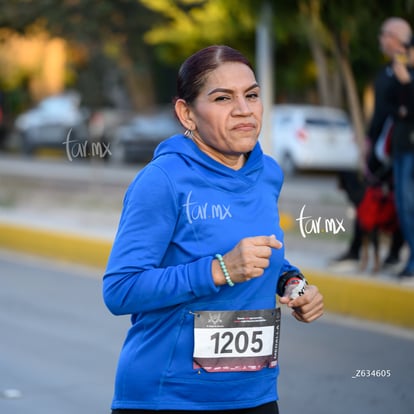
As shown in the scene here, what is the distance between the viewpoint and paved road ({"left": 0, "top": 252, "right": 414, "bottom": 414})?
5.94m

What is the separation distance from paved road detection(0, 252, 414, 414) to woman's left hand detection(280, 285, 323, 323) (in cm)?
290

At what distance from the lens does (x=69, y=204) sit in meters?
16.0

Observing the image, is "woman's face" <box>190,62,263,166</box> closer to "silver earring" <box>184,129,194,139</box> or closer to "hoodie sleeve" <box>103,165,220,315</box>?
"silver earring" <box>184,129,194,139</box>

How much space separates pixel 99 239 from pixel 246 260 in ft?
28.8

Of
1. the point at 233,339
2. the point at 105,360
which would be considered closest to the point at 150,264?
the point at 233,339

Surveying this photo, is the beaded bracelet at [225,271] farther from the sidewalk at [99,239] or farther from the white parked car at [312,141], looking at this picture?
the white parked car at [312,141]

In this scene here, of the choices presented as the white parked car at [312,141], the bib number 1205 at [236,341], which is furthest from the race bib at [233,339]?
the white parked car at [312,141]

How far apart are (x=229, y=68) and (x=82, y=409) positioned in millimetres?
3325

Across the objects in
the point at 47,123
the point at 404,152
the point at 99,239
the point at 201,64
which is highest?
the point at 47,123

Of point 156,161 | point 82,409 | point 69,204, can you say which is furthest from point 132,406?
point 69,204

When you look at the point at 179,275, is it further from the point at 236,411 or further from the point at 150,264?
the point at 236,411

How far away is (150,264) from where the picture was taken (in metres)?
2.79

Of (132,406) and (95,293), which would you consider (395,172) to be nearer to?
(95,293)

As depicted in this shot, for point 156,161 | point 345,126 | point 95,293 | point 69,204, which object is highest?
point 345,126
